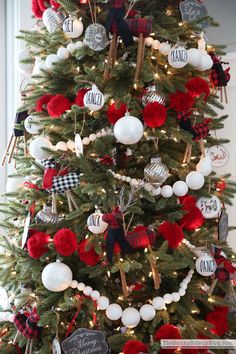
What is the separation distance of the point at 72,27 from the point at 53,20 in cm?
15

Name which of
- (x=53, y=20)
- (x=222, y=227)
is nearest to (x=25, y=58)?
(x=53, y=20)

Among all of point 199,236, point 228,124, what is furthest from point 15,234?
point 228,124

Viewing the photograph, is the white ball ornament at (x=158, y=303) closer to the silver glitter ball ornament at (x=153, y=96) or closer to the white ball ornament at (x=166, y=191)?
the white ball ornament at (x=166, y=191)

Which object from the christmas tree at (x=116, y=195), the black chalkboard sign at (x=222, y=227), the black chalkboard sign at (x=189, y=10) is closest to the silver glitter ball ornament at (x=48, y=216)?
the christmas tree at (x=116, y=195)

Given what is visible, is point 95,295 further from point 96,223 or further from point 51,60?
point 51,60

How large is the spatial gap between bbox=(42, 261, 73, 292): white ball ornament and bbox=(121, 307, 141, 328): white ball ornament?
197 millimetres

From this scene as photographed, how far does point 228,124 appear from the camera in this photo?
2684 mm

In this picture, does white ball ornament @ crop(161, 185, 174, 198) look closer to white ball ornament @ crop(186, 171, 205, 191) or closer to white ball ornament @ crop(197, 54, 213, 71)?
white ball ornament @ crop(186, 171, 205, 191)

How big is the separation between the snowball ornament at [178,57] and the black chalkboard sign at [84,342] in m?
0.88

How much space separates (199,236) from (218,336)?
0.34 meters

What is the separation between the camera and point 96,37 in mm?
1533

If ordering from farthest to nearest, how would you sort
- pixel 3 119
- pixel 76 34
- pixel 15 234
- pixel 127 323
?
1. pixel 3 119
2. pixel 15 234
3. pixel 76 34
4. pixel 127 323

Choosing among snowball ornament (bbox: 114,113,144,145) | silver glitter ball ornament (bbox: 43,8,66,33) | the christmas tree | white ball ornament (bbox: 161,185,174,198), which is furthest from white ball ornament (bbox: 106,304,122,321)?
silver glitter ball ornament (bbox: 43,8,66,33)

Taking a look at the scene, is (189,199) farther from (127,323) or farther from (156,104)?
(127,323)
